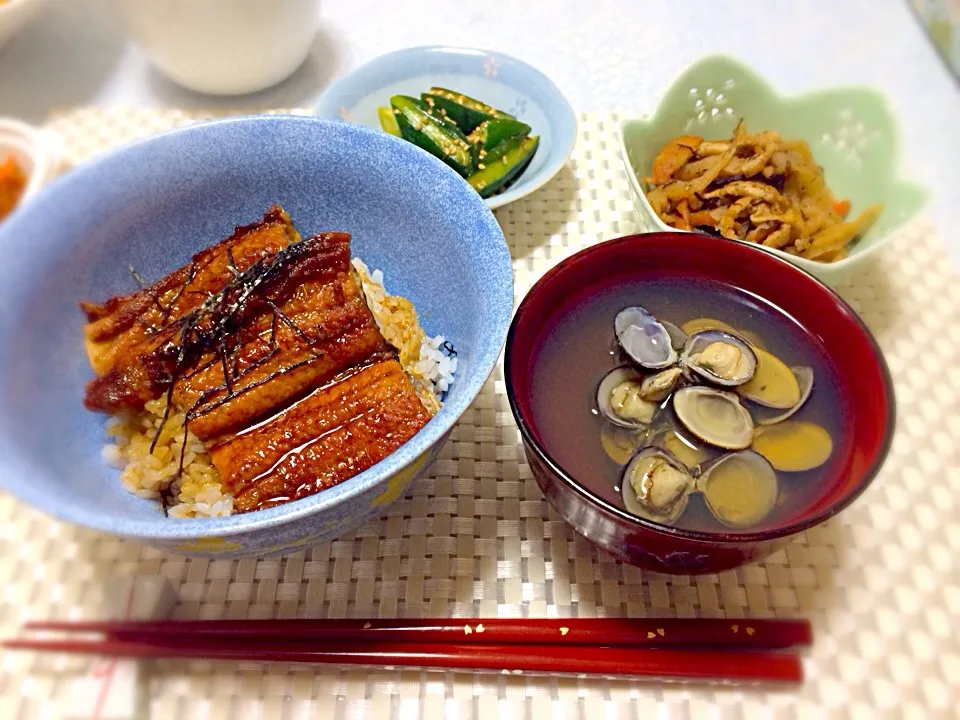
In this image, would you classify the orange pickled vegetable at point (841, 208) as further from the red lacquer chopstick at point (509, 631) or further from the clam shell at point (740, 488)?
the red lacquer chopstick at point (509, 631)

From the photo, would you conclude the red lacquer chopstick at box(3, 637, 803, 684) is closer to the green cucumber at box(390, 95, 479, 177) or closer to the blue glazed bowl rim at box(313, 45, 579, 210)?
the blue glazed bowl rim at box(313, 45, 579, 210)

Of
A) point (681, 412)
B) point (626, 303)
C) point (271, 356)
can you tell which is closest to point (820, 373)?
point (681, 412)

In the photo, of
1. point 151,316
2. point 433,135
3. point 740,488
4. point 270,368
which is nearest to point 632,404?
point 740,488


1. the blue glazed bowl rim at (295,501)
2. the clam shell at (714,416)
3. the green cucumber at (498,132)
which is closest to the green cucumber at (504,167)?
the green cucumber at (498,132)

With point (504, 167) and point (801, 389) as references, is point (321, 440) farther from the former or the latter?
point (504, 167)

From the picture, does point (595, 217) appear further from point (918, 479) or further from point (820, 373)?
point (918, 479)

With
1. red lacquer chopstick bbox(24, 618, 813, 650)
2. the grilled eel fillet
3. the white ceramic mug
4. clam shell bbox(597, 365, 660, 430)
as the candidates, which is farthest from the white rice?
the white ceramic mug
